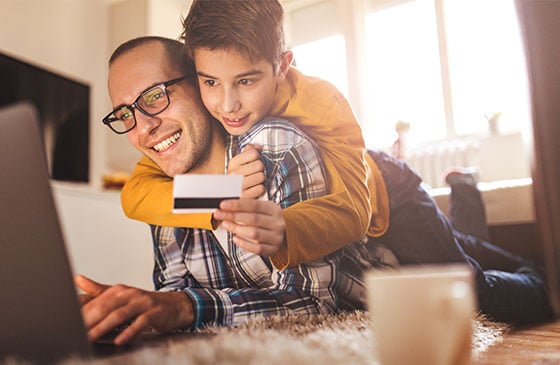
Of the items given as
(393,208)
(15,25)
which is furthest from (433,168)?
(15,25)

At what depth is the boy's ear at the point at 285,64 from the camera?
0.98 meters

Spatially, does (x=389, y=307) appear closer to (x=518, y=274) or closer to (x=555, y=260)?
(x=555, y=260)

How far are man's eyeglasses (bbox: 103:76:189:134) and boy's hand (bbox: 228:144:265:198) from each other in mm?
195

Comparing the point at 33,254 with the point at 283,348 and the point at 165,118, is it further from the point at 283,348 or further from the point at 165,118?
the point at 165,118

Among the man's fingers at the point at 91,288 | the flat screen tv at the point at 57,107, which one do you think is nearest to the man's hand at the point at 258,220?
the man's fingers at the point at 91,288

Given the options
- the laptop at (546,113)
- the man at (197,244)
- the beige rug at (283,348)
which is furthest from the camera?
the man at (197,244)

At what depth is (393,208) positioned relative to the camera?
97cm

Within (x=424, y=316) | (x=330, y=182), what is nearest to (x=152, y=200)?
(x=330, y=182)

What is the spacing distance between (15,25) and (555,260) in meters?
2.45

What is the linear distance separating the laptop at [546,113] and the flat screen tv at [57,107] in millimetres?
1830

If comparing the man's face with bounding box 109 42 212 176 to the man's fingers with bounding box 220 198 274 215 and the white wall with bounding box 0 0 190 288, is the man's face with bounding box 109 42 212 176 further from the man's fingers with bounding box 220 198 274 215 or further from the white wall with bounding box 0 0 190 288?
the man's fingers with bounding box 220 198 274 215

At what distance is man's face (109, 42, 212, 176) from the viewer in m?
1.01

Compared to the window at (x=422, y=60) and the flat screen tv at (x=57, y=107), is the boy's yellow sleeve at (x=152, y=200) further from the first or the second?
the flat screen tv at (x=57, y=107)

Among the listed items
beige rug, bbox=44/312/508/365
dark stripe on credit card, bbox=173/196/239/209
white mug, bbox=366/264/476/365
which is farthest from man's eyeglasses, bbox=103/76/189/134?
white mug, bbox=366/264/476/365
